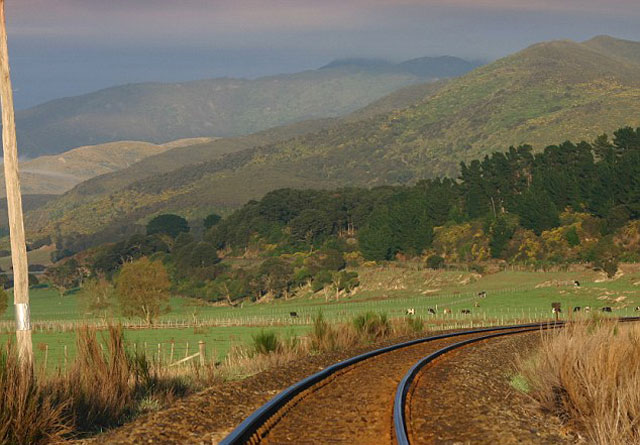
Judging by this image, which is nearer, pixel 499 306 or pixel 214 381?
pixel 214 381

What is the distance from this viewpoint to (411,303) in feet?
350

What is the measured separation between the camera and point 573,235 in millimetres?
125438

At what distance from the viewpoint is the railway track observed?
468 inches

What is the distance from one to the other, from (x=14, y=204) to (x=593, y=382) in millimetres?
10515

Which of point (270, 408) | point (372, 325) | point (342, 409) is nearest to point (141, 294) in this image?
point (372, 325)

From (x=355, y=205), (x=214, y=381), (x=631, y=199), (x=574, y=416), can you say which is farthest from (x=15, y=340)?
(x=355, y=205)

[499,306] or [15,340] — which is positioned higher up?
[15,340]

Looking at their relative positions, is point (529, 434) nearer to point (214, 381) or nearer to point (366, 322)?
point (214, 381)

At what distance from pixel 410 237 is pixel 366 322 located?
123m

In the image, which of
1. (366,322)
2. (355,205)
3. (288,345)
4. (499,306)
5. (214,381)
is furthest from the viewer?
(355,205)

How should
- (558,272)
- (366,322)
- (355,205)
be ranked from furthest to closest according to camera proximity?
(355,205) → (558,272) → (366,322)

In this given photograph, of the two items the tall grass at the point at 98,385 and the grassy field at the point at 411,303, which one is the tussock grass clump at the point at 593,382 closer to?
the tall grass at the point at 98,385

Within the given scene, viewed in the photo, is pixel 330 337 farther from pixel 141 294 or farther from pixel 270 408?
pixel 141 294

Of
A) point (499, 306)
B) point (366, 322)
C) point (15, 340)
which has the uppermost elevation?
point (15, 340)
